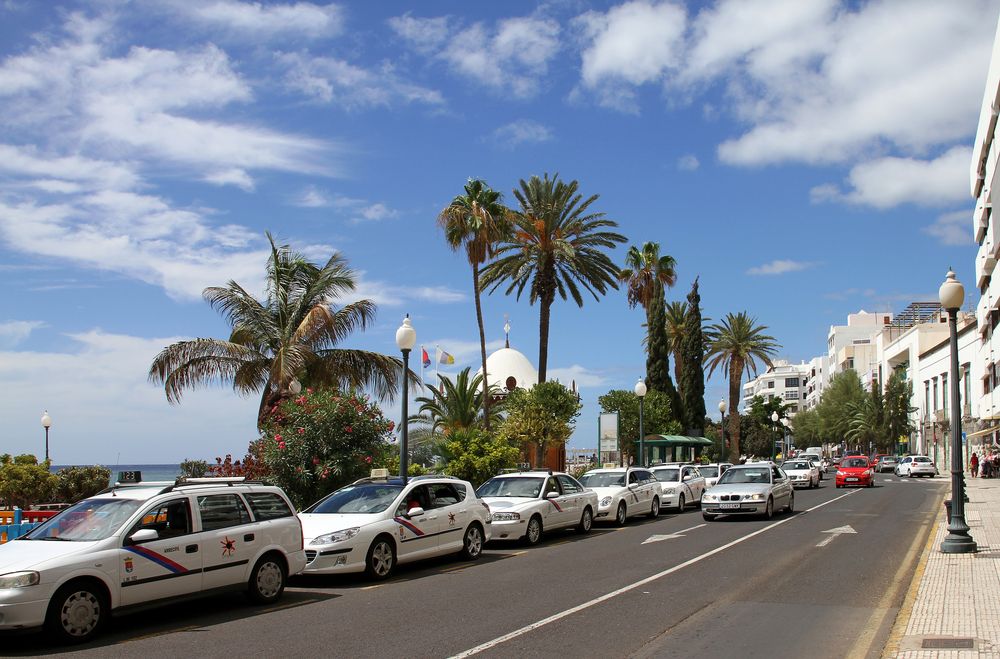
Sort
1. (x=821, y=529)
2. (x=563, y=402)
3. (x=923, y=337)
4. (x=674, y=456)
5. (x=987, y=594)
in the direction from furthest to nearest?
(x=923, y=337)
(x=674, y=456)
(x=563, y=402)
(x=821, y=529)
(x=987, y=594)

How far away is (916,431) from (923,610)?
8945cm

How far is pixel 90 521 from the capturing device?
10.1 meters

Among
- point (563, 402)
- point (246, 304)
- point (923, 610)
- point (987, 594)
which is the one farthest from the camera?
point (563, 402)

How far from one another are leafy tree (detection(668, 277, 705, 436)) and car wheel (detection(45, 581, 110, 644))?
4963cm

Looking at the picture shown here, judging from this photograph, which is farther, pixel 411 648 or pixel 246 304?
pixel 246 304

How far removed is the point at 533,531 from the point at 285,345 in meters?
11.2

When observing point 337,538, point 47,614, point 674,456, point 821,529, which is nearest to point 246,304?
point 337,538

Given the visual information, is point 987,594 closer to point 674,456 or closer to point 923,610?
point 923,610

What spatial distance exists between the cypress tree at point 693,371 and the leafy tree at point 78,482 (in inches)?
1489

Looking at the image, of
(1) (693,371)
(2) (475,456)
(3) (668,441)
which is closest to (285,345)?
(2) (475,456)

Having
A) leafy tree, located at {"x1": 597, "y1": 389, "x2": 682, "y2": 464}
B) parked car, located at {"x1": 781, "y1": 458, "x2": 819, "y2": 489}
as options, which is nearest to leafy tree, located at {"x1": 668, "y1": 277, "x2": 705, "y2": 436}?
leafy tree, located at {"x1": 597, "y1": 389, "x2": 682, "y2": 464}

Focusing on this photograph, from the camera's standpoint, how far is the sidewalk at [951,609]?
8062 mm

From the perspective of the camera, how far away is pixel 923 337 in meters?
90.1

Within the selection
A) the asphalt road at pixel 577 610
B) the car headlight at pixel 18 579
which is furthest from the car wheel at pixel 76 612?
the car headlight at pixel 18 579
